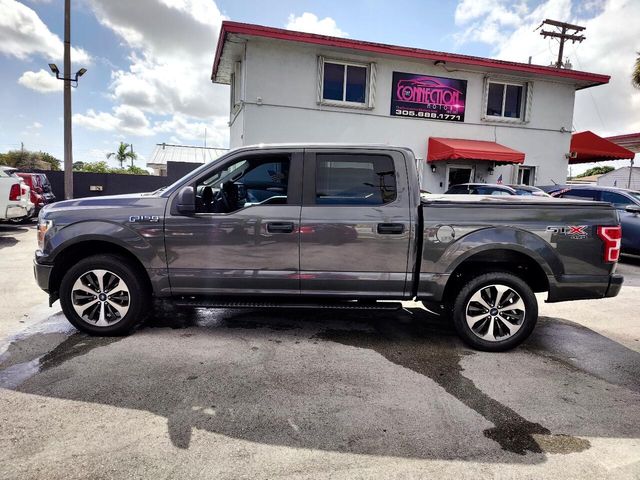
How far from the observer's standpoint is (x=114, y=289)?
13.8 ft

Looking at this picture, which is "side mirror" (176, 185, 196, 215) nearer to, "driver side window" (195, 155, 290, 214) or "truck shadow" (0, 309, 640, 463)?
"driver side window" (195, 155, 290, 214)

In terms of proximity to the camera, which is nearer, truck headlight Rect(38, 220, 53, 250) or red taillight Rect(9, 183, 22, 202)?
truck headlight Rect(38, 220, 53, 250)

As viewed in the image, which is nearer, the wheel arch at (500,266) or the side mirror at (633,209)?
the wheel arch at (500,266)

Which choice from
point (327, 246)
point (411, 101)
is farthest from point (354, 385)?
point (411, 101)

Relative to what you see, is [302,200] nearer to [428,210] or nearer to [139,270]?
[428,210]

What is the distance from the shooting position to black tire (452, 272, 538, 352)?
409cm

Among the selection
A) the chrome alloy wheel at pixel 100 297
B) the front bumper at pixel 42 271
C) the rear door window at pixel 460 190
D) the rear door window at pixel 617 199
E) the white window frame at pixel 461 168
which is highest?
the white window frame at pixel 461 168

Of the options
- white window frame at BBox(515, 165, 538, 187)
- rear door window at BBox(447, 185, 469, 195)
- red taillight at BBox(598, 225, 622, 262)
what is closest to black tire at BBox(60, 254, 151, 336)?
red taillight at BBox(598, 225, 622, 262)

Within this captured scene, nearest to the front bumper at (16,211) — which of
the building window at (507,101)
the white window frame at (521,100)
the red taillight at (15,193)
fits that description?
the red taillight at (15,193)

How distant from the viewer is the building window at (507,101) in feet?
53.0

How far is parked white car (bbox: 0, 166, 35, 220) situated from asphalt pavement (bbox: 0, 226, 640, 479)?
6.67 meters

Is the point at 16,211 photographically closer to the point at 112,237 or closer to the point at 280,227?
the point at 112,237

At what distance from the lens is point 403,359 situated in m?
3.96

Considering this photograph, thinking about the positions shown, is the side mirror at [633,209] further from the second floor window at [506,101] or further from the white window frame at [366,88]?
the white window frame at [366,88]
